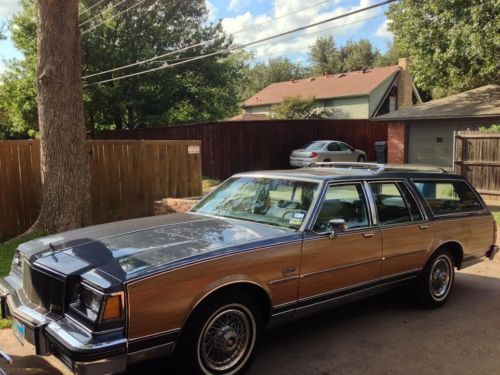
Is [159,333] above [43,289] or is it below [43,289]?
below

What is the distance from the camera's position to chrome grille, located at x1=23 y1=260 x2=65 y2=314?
322 centimetres

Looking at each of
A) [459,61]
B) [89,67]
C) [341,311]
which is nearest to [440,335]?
[341,311]

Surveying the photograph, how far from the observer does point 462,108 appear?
18500mm

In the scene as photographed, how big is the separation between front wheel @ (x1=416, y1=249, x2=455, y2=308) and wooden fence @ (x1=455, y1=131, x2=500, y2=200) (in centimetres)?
882

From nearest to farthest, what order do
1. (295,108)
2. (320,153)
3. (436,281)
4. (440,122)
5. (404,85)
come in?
(436,281), (440,122), (320,153), (295,108), (404,85)

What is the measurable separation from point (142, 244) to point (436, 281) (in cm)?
348

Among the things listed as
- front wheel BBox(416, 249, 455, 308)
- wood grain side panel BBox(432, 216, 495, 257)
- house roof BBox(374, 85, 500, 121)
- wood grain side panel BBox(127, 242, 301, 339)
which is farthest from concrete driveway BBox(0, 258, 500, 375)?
house roof BBox(374, 85, 500, 121)

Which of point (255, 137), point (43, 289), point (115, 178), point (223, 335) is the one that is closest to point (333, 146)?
point (255, 137)

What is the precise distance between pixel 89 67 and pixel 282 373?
21.6 metres

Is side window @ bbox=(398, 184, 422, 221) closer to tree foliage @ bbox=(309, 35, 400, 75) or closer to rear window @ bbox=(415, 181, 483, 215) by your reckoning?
rear window @ bbox=(415, 181, 483, 215)

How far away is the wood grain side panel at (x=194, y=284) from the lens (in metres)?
3.01

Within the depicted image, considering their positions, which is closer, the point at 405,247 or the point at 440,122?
the point at 405,247

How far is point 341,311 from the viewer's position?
5.23 metres

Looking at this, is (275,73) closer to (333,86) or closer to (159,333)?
(333,86)
